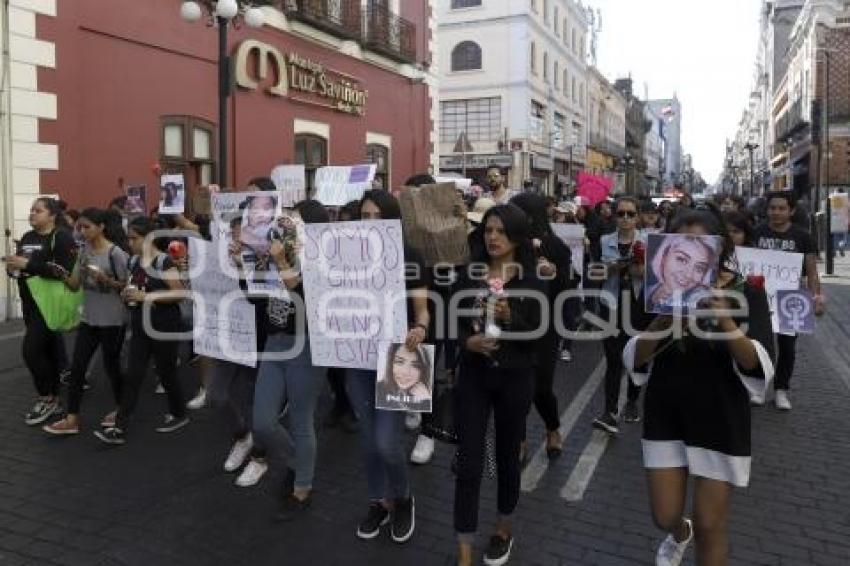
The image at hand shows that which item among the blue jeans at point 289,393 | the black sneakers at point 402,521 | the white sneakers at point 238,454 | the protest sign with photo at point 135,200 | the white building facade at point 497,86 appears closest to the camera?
the black sneakers at point 402,521

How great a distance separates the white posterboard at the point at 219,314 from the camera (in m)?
4.80

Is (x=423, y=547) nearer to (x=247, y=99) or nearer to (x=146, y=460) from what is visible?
(x=146, y=460)

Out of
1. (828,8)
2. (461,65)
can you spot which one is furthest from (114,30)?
(828,8)

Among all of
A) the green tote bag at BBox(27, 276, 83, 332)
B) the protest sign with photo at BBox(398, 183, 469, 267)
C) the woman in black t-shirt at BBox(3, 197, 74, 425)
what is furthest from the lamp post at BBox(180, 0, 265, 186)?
the protest sign with photo at BBox(398, 183, 469, 267)

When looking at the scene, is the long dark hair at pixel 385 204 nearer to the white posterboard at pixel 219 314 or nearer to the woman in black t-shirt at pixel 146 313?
the white posterboard at pixel 219 314

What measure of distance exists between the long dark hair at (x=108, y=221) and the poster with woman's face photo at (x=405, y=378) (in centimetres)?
302

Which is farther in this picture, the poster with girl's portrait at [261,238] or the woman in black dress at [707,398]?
the poster with girl's portrait at [261,238]

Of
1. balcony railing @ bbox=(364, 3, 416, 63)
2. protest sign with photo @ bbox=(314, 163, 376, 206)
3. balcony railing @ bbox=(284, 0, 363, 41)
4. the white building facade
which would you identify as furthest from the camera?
the white building facade

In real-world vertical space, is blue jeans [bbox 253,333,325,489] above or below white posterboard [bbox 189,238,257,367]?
below

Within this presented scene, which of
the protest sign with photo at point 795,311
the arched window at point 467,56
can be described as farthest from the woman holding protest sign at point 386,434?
the arched window at point 467,56

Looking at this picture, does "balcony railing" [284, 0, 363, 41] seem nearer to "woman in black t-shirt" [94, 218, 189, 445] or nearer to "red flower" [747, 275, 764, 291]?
"woman in black t-shirt" [94, 218, 189, 445]

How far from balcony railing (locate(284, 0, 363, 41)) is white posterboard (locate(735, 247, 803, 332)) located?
38.2 feet

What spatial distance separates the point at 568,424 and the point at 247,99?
10.5m

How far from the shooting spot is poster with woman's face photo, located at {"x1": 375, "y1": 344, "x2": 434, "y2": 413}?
3.84m
